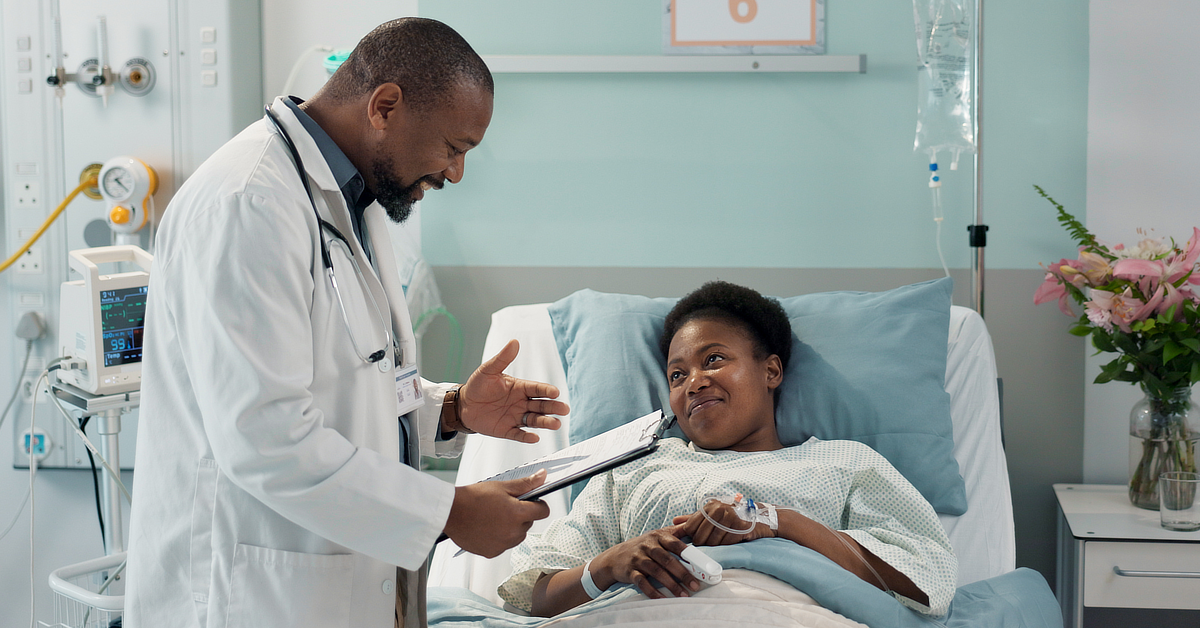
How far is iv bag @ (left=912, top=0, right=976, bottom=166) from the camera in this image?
2080 millimetres

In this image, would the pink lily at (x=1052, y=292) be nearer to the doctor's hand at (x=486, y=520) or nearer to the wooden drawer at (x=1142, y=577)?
the wooden drawer at (x=1142, y=577)

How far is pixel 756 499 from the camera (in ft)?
4.87

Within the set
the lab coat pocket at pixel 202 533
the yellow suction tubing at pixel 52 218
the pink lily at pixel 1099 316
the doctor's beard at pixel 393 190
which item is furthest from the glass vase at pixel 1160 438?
the yellow suction tubing at pixel 52 218

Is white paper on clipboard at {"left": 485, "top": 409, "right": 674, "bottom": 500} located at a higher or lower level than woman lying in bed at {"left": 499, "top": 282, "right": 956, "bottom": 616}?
higher

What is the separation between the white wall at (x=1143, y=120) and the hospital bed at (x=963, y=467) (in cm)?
57

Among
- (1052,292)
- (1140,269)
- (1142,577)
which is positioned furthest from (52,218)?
(1142,577)

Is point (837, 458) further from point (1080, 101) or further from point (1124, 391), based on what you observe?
point (1080, 101)

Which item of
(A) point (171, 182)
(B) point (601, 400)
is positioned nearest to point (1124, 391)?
(B) point (601, 400)

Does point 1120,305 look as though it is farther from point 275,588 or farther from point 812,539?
point 275,588

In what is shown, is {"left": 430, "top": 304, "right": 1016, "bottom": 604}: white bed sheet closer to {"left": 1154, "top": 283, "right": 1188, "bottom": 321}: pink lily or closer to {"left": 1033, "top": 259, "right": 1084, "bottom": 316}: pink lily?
{"left": 1033, "top": 259, "right": 1084, "bottom": 316}: pink lily

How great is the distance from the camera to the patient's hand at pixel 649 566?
1257 millimetres

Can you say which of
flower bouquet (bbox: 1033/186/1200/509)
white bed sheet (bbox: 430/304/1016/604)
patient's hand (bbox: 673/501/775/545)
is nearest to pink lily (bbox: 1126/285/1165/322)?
flower bouquet (bbox: 1033/186/1200/509)

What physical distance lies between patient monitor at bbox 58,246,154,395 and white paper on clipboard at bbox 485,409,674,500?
1.04 meters

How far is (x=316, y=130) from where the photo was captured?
112cm
